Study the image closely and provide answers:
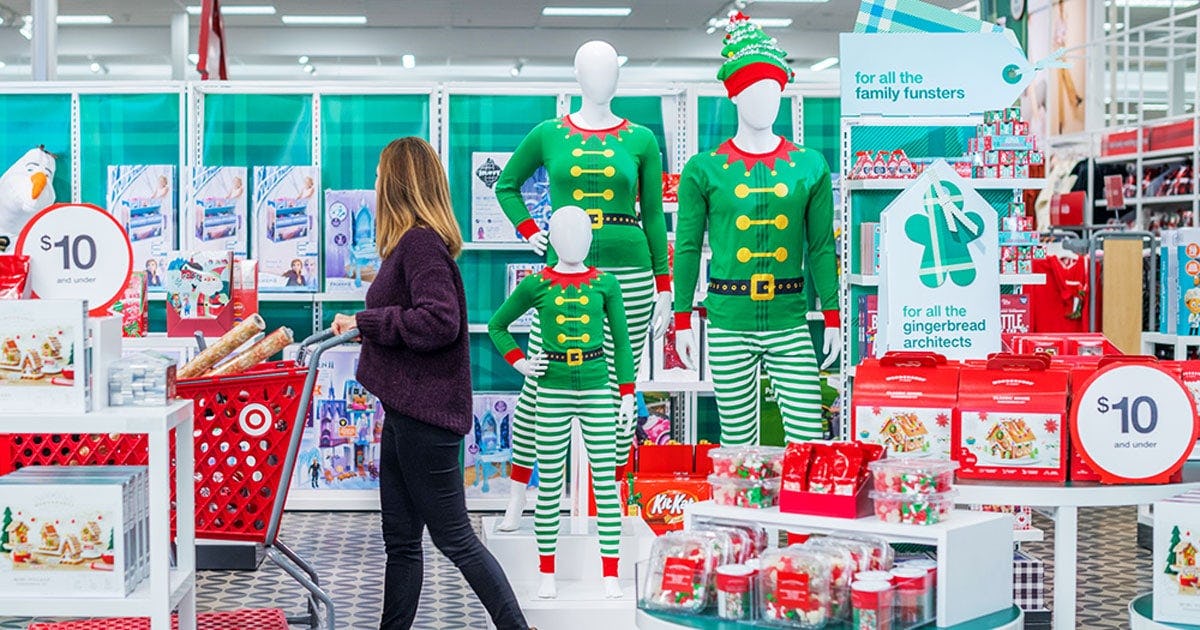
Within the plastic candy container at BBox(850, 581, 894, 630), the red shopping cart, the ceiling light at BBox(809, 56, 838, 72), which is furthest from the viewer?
the ceiling light at BBox(809, 56, 838, 72)

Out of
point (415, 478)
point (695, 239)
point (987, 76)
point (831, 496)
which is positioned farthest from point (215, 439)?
point (987, 76)

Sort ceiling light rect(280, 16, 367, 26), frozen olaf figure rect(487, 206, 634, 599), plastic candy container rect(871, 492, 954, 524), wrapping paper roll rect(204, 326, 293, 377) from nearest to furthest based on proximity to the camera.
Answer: plastic candy container rect(871, 492, 954, 524) < wrapping paper roll rect(204, 326, 293, 377) < frozen olaf figure rect(487, 206, 634, 599) < ceiling light rect(280, 16, 367, 26)

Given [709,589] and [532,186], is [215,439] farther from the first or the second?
[532,186]

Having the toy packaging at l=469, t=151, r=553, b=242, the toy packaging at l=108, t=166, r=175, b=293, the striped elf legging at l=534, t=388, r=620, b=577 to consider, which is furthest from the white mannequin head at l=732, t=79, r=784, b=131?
the toy packaging at l=108, t=166, r=175, b=293

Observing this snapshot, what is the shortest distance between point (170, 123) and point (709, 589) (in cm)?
527

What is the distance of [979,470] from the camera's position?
3.23 m

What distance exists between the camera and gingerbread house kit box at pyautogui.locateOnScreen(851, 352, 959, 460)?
10.8 feet

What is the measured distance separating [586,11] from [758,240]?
13.5 metres

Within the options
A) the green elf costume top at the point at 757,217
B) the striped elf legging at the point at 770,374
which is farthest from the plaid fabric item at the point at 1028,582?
the green elf costume top at the point at 757,217

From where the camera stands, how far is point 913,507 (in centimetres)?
284

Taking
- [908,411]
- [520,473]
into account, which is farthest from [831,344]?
[908,411]

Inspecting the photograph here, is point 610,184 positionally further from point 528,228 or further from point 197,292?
point 197,292

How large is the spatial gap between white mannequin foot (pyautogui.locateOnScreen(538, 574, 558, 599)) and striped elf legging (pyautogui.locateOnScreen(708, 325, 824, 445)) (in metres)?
0.77

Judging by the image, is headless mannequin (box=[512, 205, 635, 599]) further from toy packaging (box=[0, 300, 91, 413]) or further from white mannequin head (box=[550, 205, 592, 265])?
toy packaging (box=[0, 300, 91, 413])
